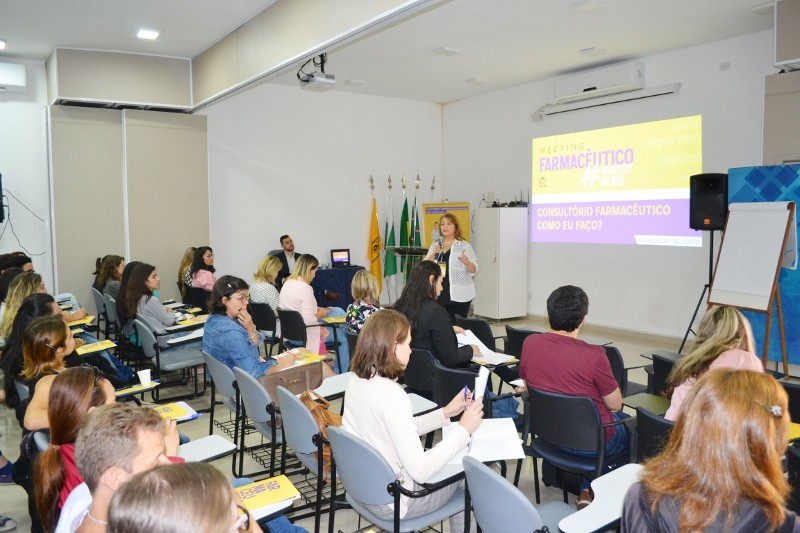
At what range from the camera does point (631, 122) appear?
776 centimetres

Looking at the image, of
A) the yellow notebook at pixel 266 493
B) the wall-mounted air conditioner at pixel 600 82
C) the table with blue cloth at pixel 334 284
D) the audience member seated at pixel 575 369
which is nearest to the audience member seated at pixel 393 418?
the yellow notebook at pixel 266 493

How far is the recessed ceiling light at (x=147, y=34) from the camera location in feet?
20.5

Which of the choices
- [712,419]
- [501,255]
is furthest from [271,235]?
[712,419]

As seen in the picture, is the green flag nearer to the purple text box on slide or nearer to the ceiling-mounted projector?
the purple text box on slide

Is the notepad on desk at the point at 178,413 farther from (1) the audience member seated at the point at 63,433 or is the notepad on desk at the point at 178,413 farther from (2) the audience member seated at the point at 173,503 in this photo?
(2) the audience member seated at the point at 173,503

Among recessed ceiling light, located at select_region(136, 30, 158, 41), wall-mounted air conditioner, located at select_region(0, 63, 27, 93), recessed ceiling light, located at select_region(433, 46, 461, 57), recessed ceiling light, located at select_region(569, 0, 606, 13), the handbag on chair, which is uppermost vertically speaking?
recessed ceiling light, located at select_region(433, 46, 461, 57)

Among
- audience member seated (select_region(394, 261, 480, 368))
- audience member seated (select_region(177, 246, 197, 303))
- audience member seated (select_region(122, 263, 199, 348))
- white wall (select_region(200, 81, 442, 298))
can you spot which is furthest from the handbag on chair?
white wall (select_region(200, 81, 442, 298))

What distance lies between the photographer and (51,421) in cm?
212

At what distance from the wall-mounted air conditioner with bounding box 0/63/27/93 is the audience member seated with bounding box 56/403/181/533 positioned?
720cm

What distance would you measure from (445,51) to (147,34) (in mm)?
3360

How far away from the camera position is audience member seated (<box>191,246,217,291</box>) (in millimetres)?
7027

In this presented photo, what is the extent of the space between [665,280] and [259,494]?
266 inches

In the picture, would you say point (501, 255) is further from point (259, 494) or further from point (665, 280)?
point (259, 494)

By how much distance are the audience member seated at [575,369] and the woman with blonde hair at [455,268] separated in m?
3.25
